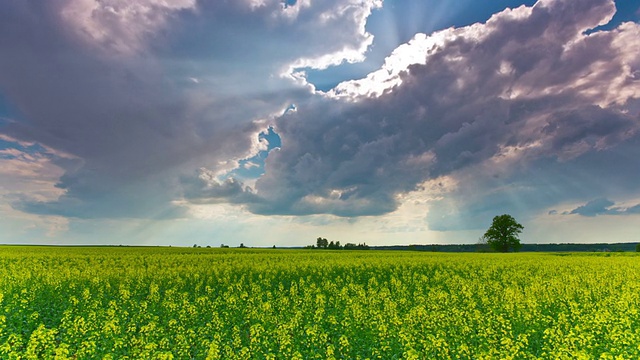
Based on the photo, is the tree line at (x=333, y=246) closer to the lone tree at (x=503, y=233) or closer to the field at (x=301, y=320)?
the lone tree at (x=503, y=233)

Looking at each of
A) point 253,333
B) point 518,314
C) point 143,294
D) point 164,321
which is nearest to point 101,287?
point 143,294

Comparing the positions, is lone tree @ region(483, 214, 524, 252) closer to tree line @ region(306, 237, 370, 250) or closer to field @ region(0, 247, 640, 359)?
tree line @ region(306, 237, 370, 250)

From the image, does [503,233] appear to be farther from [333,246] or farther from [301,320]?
[301,320]

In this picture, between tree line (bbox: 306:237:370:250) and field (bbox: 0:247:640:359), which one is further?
tree line (bbox: 306:237:370:250)

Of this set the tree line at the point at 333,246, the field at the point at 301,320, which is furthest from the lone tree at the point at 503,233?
the field at the point at 301,320

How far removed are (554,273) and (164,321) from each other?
34232mm

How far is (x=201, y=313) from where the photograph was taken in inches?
725

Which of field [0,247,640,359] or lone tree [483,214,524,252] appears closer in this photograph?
field [0,247,640,359]

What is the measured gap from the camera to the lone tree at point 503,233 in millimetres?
131125

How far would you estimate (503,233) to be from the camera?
13312 centimetres

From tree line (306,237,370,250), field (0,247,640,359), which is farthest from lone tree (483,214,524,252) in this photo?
field (0,247,640,359)

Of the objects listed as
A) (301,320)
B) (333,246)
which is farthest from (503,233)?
(301,320)

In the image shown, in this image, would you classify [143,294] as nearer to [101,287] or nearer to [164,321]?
[101,287]

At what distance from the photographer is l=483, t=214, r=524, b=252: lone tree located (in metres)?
131
